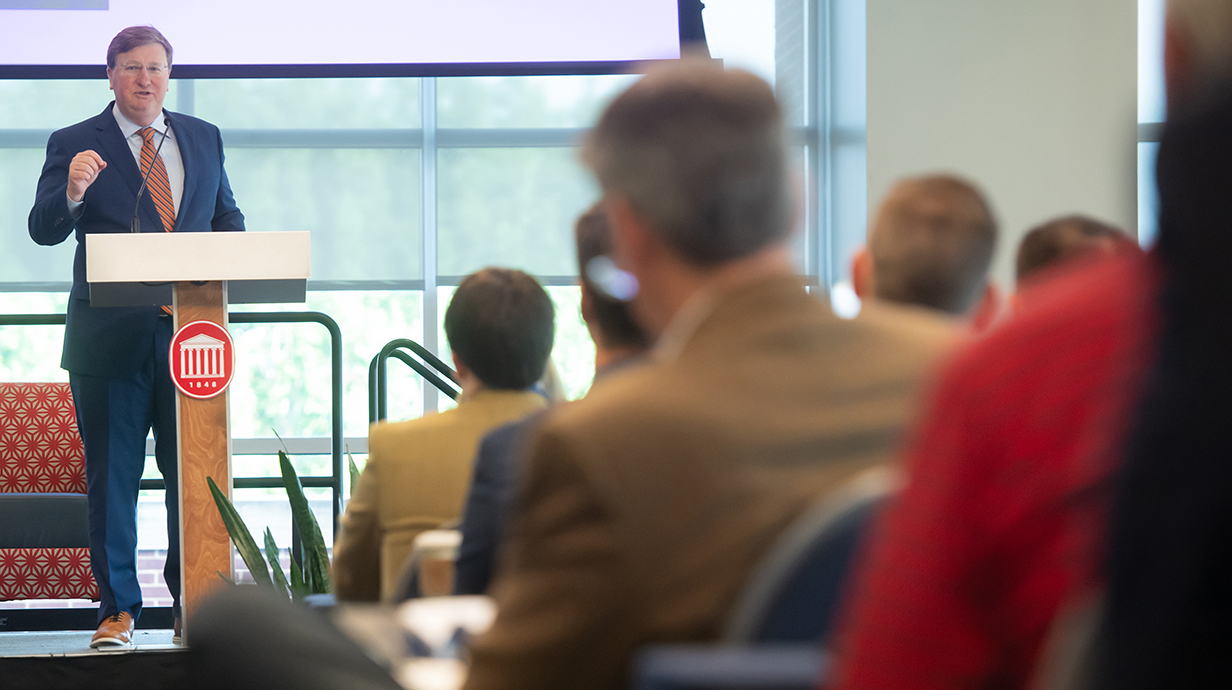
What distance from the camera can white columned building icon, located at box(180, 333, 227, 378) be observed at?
238 cm

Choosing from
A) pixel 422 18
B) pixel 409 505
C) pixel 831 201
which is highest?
pixel 422 18

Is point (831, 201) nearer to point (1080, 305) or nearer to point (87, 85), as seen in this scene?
point (87, 85)

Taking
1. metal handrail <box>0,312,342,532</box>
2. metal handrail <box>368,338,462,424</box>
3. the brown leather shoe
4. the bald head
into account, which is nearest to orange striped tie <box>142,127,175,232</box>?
metal handrail <box>0,312,342,532</box>

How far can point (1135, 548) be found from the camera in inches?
14.3

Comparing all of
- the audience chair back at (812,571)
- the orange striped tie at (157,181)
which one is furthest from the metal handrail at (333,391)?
the audience chair back at (812,571)

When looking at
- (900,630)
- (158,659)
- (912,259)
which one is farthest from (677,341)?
(158,659)

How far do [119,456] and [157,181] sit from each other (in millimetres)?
682

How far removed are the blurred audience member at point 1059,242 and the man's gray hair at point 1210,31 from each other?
4.02 feet

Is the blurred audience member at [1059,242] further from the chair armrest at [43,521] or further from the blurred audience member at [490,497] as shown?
the chair armrest at [43,521]

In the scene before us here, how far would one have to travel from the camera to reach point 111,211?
2773 millimetres

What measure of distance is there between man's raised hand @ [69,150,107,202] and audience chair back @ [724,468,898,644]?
2.32m

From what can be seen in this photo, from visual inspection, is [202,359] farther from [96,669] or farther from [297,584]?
[96,669]

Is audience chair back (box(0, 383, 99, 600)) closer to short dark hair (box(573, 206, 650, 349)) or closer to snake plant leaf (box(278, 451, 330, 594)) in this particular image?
snake plant leaf (box(278, 451, 330, 594))

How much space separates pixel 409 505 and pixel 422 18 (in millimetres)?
2639
